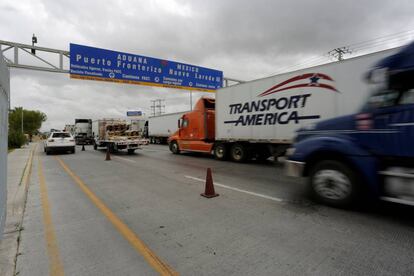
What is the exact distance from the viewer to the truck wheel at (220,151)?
13026 millimetres

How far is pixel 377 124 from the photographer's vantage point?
4.32 m

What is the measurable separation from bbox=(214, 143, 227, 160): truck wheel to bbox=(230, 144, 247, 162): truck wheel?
43 centimetres

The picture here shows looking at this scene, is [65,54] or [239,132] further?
[65,54]

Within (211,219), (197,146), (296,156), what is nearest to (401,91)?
(296,156)

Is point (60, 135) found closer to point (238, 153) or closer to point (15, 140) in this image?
point (15, 140)

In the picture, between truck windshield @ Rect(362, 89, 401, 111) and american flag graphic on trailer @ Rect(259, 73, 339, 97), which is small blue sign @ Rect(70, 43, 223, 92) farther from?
truck windshield @ Rect(362, 89, 401, 111)

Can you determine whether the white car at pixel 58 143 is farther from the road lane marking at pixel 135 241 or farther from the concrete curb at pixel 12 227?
the road lane marking at pixel 135 241

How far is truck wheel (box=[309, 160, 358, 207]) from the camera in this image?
4.60 m

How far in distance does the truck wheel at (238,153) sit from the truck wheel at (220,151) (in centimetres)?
43

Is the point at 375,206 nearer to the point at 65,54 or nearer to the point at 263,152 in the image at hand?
the point at 263,152

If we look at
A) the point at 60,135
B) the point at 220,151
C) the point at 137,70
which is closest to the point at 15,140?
the point at 60,135

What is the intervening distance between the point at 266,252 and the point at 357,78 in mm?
6697

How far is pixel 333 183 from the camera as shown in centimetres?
488

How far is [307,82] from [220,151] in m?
6.06
